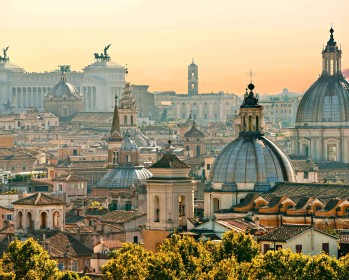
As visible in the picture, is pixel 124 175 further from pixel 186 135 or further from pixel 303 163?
pixel 186 135

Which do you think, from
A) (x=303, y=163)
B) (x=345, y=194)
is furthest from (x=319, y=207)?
(x=303, y=163)

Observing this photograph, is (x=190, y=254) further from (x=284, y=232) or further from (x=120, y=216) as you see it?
(x=120, y=216)

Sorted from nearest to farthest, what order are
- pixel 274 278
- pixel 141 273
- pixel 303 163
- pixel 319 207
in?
1. pixel 274 278
2. pixel 141 273
3. pixel 319 207
4. pixel 303 163

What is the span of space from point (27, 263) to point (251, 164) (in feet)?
40.4

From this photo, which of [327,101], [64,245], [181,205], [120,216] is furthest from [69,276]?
[327,101]

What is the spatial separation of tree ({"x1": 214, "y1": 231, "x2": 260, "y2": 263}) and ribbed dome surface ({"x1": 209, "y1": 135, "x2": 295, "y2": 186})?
11.7 metres

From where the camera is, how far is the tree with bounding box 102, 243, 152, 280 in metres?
73.2

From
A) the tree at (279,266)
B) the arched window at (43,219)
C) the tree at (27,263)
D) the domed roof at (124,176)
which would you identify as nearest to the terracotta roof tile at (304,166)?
the domed roof at (124,176)

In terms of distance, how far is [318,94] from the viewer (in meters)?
135

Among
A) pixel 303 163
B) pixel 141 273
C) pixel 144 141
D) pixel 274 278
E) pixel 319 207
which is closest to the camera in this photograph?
pixel 274 278

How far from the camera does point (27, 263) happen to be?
7775 centimetres

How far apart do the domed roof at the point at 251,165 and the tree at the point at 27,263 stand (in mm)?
10097

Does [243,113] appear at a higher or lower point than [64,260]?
higher

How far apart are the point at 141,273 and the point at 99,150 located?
109 meters
